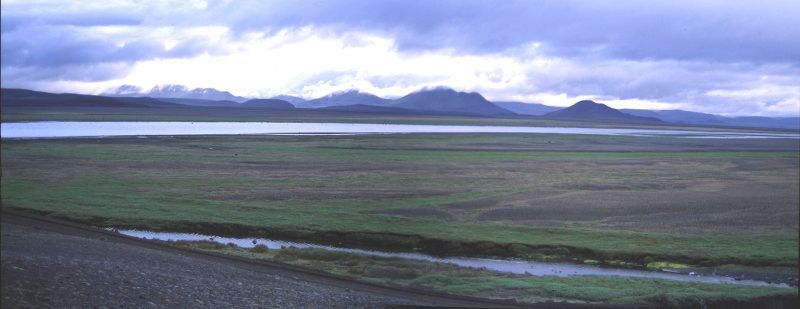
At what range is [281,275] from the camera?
2252 centimetres

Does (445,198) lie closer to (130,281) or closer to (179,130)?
(130,281)

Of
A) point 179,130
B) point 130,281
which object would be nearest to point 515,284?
point 130,281

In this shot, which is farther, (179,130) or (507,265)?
(179,130)

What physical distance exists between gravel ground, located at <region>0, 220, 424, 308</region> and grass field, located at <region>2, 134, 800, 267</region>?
9.27 meters

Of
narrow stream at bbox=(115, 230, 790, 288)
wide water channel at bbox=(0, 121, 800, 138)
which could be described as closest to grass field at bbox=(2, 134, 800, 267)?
narrow stream at bbox=(115, 230, 790, 288)

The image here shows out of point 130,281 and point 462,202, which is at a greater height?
point 130,281

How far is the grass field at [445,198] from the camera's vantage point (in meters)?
30.7

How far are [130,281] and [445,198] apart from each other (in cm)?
2659

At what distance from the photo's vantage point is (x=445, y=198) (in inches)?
1681

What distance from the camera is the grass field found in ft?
101

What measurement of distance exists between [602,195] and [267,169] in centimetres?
2605

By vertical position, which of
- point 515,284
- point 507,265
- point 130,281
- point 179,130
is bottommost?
point 507,265

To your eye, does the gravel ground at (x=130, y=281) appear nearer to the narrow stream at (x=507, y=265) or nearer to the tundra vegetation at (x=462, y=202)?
the tundra vegetation at (x=462, y=202)

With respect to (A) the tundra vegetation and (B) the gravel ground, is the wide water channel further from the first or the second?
(B) the gravel ground
